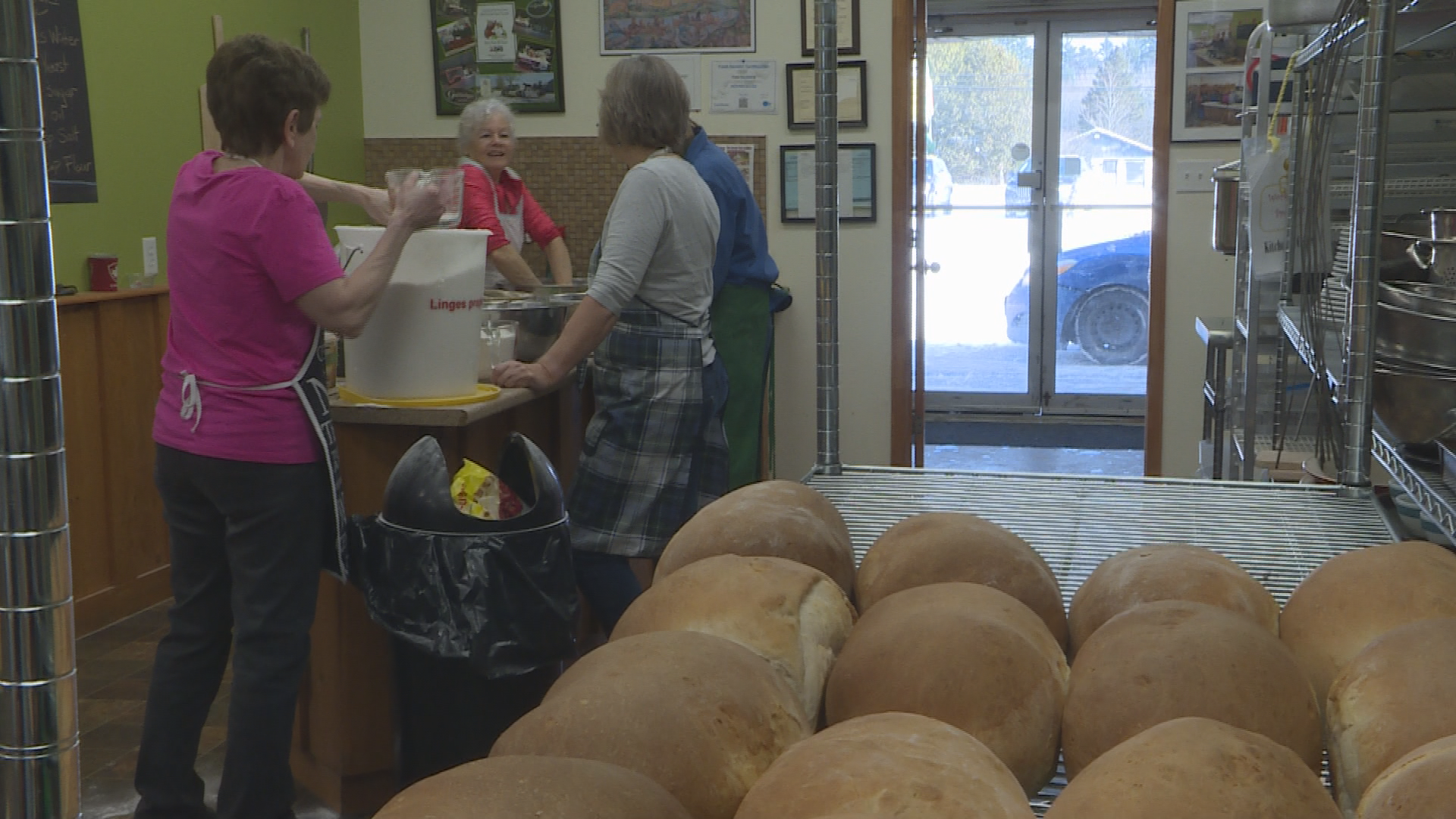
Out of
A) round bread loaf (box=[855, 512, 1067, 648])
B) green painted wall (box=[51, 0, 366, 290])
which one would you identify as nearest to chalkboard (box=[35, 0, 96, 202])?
green painted wall (box=[51, 0, 366, 290])

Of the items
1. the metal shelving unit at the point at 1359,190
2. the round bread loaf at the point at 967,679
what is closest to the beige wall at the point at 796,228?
the metal shelving unit at the point at 1359,190

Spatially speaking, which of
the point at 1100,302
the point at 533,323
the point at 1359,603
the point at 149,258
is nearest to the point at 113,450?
the point at 149,258

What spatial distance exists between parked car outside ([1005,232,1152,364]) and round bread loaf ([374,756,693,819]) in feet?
23.6

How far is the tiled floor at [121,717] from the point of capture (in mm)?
2797

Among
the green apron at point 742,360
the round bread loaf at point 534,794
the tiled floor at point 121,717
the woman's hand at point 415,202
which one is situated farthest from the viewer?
the green apron at point 742,360

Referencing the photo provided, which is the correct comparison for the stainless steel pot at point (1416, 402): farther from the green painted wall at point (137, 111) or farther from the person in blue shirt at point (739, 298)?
the green painted wall at point (137, 111)

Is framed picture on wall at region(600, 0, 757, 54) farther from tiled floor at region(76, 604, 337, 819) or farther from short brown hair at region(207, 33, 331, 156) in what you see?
short brown hair at region(207, 33, 331, 156)

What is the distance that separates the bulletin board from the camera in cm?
531

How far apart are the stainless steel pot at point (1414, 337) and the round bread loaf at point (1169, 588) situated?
0.57 m

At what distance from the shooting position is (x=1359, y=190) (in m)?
1.28

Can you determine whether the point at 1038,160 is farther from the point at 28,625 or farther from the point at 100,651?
the point at 28,625

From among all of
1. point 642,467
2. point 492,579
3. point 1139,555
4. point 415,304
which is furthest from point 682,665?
point 642,467

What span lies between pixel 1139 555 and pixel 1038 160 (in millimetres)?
6725

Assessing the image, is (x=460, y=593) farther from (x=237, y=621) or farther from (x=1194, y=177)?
(x=1194, y=177)
